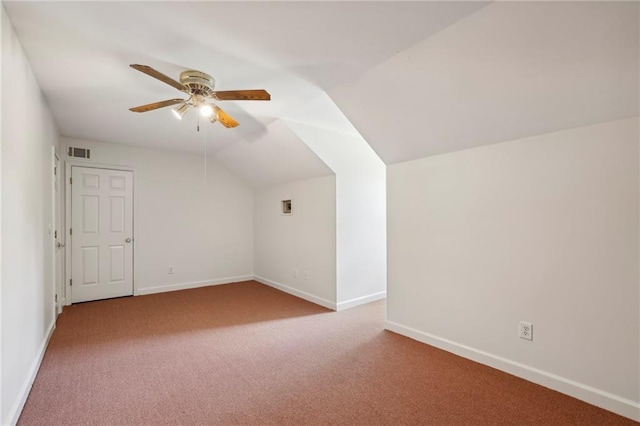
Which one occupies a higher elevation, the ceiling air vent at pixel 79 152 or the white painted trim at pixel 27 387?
the ceiling air vent at pixel 79 152

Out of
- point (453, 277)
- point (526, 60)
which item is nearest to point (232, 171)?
point (453, 277)

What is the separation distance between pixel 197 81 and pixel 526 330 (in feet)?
10.2

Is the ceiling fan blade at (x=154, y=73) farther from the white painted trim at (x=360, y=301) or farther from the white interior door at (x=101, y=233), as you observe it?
the white interior door at (x=101, y=233)

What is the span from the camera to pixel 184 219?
5148 mm

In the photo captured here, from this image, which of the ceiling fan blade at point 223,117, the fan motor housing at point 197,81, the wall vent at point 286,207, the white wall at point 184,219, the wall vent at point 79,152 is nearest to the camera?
the fan motor housing at point 197,81

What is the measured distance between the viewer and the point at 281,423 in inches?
70.7

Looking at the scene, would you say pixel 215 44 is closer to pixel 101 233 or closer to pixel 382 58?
pixel 382 58

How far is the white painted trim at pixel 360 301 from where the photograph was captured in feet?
13.2

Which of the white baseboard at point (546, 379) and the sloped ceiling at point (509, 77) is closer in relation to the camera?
the sloped ceiling at point (509, 77)

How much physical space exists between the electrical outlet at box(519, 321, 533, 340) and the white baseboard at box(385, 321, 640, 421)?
217 mm

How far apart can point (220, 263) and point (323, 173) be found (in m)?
2.73

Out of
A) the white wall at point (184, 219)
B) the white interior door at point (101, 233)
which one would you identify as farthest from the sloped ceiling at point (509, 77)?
the white interior door at point (101, 233)

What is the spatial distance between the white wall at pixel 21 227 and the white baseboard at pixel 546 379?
306 centimetres

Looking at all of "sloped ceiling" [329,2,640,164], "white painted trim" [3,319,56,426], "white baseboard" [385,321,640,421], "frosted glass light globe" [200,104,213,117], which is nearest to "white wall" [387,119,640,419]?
"white baseboard" [385,321,640,421]
